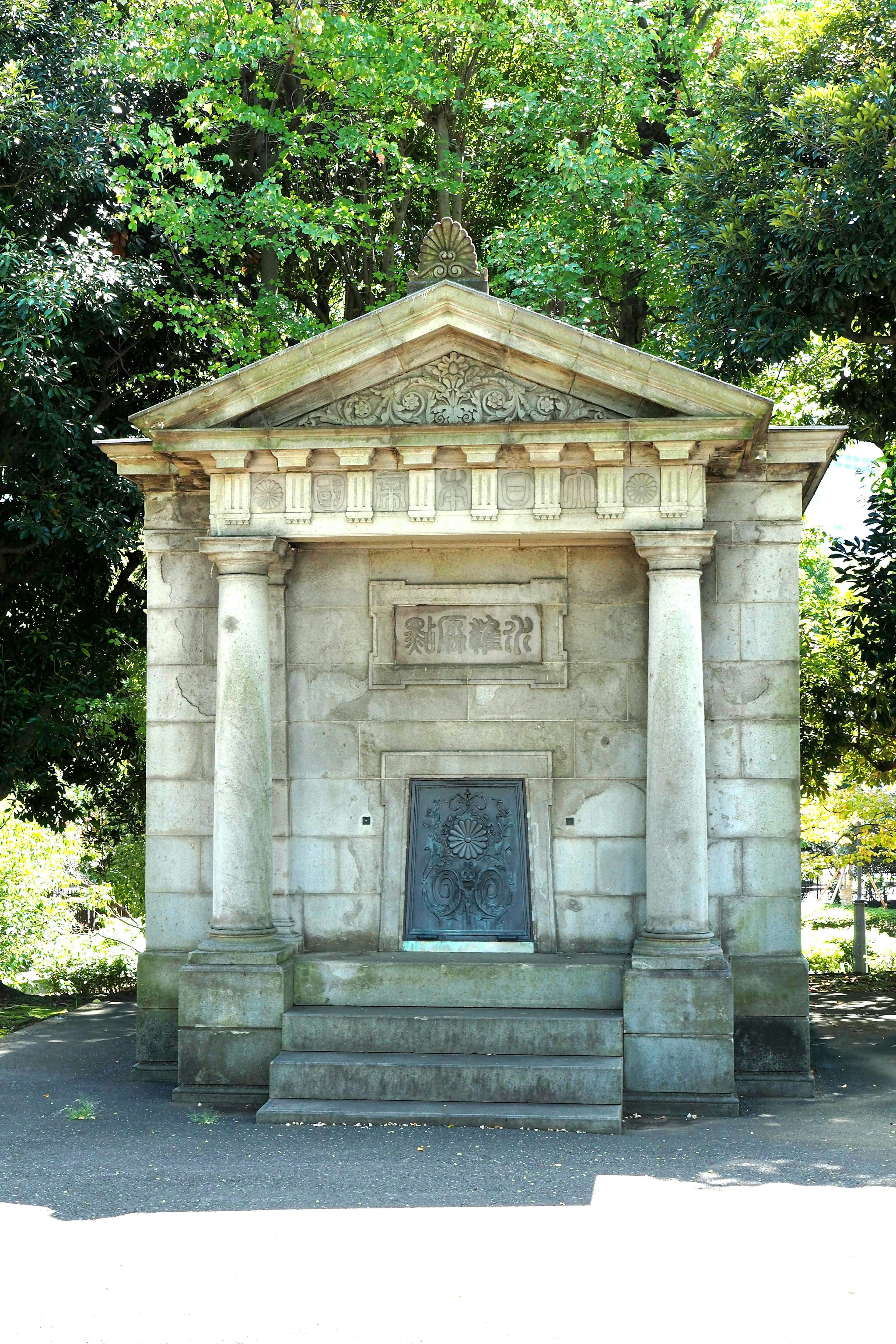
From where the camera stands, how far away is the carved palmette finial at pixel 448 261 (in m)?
9.19

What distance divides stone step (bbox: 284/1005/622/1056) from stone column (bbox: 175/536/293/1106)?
0.96 ft

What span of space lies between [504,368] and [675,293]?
7.56 m

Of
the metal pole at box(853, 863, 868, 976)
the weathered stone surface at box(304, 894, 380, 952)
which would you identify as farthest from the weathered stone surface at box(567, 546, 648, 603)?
the metal pole at box(853, 863, 868, 976)

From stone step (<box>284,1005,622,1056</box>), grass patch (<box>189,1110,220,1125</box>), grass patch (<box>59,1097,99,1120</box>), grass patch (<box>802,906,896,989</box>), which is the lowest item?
grass patch (<box>802,906,896,989</box>)

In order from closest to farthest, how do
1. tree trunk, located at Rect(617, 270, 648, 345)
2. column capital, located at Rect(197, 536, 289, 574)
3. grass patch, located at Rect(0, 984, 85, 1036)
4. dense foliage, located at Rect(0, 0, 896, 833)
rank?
column capital, located at Rect(197, 536, 289, 574)
dense foliage, located at Rect(0, 0, 896, 833)
grass patch, located at Rect(0, 984, 85, 1036)
tree trunk, located at Rect(617, 270, 648, 345)

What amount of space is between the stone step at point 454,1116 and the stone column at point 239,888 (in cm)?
59

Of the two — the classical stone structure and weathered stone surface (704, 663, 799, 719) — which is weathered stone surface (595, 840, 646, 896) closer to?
the classical stone structure

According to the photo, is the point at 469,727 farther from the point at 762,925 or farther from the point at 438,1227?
the point at 438,1227

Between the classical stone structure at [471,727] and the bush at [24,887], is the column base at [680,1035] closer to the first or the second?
the classical stone structure at [471,727]

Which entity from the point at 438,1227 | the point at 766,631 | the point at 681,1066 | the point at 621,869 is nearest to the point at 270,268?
the point at 766,631

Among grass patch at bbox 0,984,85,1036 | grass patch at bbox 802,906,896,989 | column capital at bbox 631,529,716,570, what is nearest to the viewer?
column capital at bbox 631,529,716,570

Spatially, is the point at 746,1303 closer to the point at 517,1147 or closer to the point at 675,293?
the point at 517,1147

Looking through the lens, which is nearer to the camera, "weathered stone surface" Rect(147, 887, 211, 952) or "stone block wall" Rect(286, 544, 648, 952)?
"stone block wall" Rect(286, 544, 648, 952)

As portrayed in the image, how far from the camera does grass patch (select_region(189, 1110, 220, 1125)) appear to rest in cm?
829
